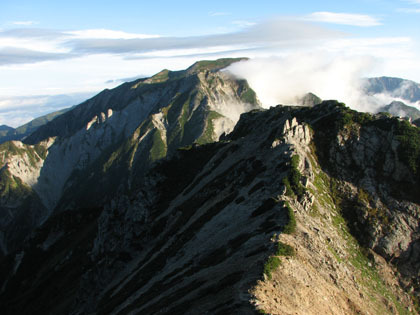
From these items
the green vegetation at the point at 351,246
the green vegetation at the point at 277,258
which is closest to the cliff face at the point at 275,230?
the green vegetation at the point at 277,258

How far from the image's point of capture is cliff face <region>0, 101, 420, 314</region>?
39156 mm

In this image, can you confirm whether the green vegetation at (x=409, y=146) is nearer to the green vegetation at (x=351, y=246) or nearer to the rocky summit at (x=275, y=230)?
the rocky summit at (x=275, y=230)

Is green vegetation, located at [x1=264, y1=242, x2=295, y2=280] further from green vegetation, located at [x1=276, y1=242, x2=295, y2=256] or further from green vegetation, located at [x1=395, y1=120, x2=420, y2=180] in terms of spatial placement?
green vegetation, located at [x1=395, y1=120, x2=420, y2=180]

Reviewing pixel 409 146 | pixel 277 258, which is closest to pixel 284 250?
pixel 277 258

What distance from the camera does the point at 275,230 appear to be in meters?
47.0

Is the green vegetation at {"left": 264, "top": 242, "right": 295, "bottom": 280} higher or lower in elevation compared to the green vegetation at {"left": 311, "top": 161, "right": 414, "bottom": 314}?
higher

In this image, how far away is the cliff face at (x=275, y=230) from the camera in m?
39.2

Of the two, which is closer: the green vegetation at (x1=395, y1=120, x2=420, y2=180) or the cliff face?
the cliff face

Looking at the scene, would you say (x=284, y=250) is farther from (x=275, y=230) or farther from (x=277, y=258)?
(x=275, y=230)

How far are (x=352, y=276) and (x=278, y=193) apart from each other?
16037 millimetres

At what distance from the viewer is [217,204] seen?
69.8 metres

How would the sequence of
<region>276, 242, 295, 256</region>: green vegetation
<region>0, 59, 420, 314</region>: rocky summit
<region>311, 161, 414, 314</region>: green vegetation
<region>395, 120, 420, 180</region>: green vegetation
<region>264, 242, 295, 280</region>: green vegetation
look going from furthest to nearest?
<region>395, 120, 420, 180</region>: green vegetation < <region>311, 161, 414, 314</region>: green vegetation < <region>276, 242, 295, 256</region>: green vegetation < <region>0, 59, 420, 314</region>: rocky summit < <region>264, 242, 295, 280</region>: green vegetation

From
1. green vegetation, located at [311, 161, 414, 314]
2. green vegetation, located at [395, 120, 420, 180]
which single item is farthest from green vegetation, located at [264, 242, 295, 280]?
green vegetation, located at [395, 120, 420, 180]

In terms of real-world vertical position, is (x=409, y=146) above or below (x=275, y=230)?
above
